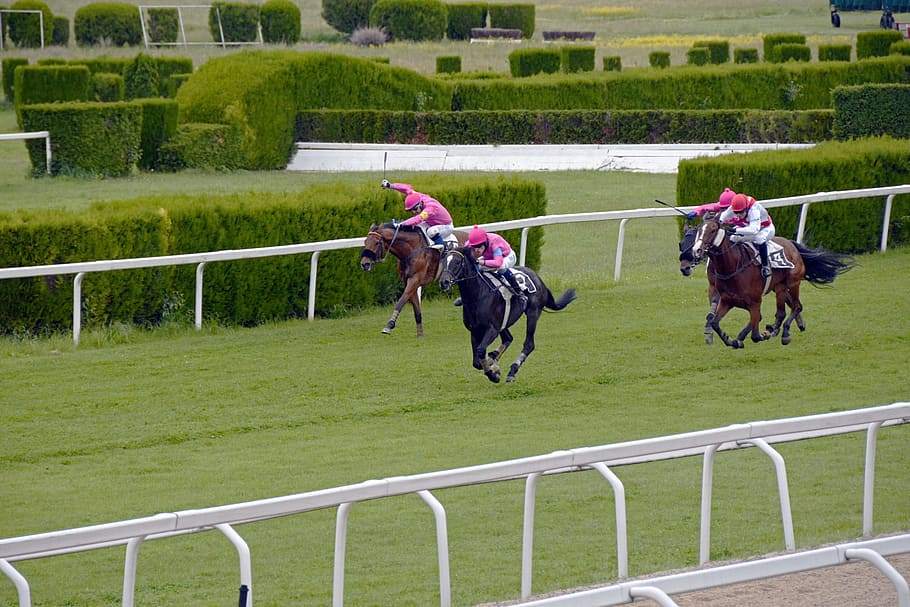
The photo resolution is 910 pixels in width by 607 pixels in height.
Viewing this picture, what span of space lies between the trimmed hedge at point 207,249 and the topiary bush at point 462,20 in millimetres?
35568

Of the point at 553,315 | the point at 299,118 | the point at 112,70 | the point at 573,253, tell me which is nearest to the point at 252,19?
the point at 112,70

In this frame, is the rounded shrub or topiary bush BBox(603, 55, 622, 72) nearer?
topiary bush BBox(603, 55, 622, 72)

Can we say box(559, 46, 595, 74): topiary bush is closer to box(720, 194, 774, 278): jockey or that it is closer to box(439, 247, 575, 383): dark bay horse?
box(720, 194, 774, 278): jockey

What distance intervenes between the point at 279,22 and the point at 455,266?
36087mm

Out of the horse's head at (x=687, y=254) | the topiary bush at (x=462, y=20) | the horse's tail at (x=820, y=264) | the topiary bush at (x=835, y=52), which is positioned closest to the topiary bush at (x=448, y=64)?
the topiary bush at (x=835, y=52)

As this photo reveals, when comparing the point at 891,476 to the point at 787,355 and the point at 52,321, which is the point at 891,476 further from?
the point at 52,321

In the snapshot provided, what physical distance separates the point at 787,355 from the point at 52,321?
5363 millimetres

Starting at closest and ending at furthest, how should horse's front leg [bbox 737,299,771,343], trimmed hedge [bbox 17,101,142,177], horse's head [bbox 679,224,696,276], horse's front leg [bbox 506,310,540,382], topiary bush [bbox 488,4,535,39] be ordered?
horse's front leg [bbox 506,310,540,382] → horse's head [bbox 679,224,696,276] → horse's front leg [bbox 737,299,771,343] → trimmed hedge [bbox 17,101,142,177] → topiary bush [bbox 488,4,535,39]

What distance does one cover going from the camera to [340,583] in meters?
4.36

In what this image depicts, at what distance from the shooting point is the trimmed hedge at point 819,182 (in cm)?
1402

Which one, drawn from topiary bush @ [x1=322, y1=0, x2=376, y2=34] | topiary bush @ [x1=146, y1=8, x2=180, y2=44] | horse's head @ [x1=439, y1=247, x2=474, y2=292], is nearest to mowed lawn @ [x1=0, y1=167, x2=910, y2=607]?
horse's head @ [x1=439, y1=247, x2=474, y2=292]

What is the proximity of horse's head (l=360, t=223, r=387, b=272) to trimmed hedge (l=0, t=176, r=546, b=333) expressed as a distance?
1.14 m

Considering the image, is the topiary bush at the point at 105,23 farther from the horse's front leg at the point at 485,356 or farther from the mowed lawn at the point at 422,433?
the horse's front leg at the point at 485,356

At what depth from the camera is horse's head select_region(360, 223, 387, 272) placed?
10.2m
